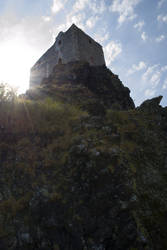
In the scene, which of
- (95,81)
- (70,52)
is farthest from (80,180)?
(70,52)

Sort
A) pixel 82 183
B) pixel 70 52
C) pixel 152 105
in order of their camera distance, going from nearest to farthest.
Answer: pixel 82 183
pixel 152 105
pixel 70 52

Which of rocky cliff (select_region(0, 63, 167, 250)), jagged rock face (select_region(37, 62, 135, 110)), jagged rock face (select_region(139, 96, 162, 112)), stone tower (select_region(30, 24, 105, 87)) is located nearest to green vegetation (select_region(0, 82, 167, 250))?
rocky cliff (select_region(0, 63, 167, 250))

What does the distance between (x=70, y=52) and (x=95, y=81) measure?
6506mm

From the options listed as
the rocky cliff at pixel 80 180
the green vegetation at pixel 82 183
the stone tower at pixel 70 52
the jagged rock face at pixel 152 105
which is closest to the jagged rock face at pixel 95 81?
the stone tower at pixel 70 52

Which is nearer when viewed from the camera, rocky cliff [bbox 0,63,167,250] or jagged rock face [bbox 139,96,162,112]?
rocky cliff [bbox 0,63,167,250]

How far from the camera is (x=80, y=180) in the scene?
515 cm

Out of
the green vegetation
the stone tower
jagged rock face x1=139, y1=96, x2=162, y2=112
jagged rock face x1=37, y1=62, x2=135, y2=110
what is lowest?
the green vegetation

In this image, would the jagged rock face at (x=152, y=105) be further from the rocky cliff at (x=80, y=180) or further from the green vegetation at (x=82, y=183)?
the green vegetation at (x=82, y=183)

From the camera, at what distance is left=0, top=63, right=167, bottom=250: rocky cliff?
3928mm

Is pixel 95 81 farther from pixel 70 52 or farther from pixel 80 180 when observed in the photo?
pixel 80 180

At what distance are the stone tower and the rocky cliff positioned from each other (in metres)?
16.7

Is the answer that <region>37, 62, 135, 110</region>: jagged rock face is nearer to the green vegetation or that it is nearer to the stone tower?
the stone tower

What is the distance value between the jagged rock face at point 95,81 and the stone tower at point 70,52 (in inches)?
116

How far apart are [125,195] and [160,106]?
24.0 feet
